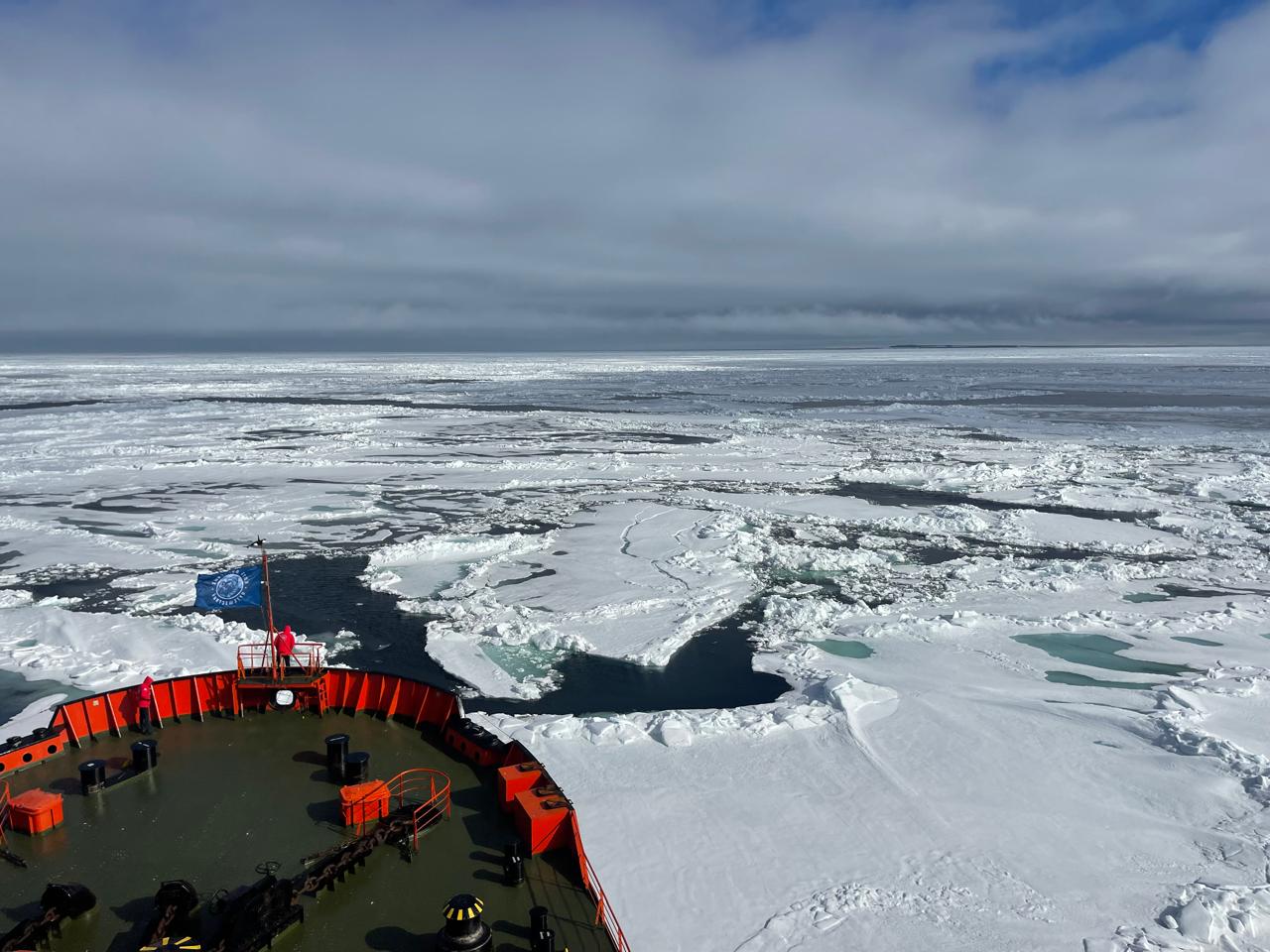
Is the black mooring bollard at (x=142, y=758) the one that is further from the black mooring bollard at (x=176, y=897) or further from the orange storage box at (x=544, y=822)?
the orange storage box at (x=544, y=822)

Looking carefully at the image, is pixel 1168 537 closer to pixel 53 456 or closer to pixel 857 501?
pixel 857 501

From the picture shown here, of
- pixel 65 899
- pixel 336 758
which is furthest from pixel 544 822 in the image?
pixel 65 899

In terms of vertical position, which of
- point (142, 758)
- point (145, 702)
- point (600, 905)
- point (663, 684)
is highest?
point (145, 702)

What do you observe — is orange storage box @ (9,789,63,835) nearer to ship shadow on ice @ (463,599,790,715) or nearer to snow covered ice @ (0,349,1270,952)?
snow covered ice @ (0,349,1270,952)

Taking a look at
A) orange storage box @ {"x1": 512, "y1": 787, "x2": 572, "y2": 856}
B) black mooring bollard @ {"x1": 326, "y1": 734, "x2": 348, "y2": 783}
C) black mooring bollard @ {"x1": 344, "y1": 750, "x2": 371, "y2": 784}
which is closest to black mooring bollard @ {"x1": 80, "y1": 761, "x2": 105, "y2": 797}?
black mooring bollard @ {"x1": 326, "y1": 734, "x2": 348, "y2": 783}

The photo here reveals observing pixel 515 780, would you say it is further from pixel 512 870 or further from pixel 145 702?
pixel 145 702

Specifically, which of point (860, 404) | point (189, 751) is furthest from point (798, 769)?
point (860, 404)
